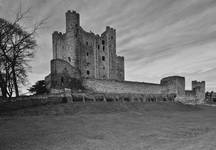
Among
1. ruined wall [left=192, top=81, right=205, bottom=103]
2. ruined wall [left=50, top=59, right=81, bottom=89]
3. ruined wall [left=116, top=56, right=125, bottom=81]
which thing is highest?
ruined wall [left=116, top=56, right=125, bottom=81]

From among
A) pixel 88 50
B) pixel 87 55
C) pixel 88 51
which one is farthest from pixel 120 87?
pixel 88 50

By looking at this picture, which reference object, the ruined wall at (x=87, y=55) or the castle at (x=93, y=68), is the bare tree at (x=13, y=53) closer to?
the castle at (x=93, y=68)

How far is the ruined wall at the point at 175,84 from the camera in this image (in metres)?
34.8

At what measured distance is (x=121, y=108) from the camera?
17625 mm

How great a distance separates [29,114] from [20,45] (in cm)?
770

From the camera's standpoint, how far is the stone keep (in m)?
36.9

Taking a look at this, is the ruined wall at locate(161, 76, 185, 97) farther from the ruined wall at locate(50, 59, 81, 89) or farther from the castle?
the ruined wall at locate(50, 59, 81, 89)

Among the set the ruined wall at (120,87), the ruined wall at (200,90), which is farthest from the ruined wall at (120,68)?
the ruined wall at (200,90)

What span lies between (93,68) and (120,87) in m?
14.5

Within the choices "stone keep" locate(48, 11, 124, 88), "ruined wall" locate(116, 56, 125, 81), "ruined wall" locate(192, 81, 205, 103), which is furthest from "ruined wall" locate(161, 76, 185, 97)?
"stone keep" locate(48, 11, 124, 88)

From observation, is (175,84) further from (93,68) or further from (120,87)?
(93,68)

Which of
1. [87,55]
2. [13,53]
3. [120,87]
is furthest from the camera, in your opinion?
[87,55]

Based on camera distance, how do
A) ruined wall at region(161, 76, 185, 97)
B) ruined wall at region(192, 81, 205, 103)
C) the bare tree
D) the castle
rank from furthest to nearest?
ruined wall at region(192, 81, 205, 103), ruined wall at region(161, 76, 185, 97), the castle, the bare tree

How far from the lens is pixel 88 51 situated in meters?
40.4
